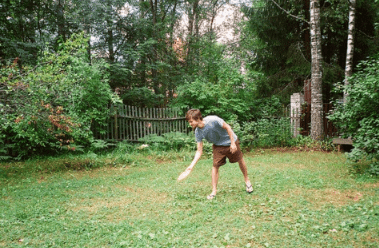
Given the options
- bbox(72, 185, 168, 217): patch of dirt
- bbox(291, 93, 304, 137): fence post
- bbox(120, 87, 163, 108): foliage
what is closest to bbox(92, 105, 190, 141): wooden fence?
bbox(120, 87, 163, 108): foliage

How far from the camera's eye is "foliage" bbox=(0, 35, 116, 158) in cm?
637

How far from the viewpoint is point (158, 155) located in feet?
32.7

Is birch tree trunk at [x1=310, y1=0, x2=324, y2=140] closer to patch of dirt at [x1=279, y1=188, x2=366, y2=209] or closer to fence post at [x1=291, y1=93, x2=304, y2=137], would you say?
fence post at [x1=291, y1=93, x2=304, y2=137]

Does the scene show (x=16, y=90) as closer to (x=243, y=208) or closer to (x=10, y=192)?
(x=10, y=192)

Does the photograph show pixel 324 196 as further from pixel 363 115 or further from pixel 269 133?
pixel 269 133

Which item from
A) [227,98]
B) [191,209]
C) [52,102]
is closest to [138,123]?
[52,102]

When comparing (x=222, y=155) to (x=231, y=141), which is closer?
(x=231, y=141)

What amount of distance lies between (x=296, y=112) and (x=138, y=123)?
6.85 m

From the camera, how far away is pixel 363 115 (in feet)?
21.6

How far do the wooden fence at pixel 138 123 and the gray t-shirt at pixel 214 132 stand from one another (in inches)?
246

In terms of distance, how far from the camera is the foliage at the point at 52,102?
6.37 m

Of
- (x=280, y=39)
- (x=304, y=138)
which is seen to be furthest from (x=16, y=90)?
(x=280, y=39)

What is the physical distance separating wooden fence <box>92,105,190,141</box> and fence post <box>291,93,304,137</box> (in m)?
4.65

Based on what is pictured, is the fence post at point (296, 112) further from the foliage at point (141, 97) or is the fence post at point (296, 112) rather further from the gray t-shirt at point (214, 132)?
the gray t-shirt at point (214, 132)
